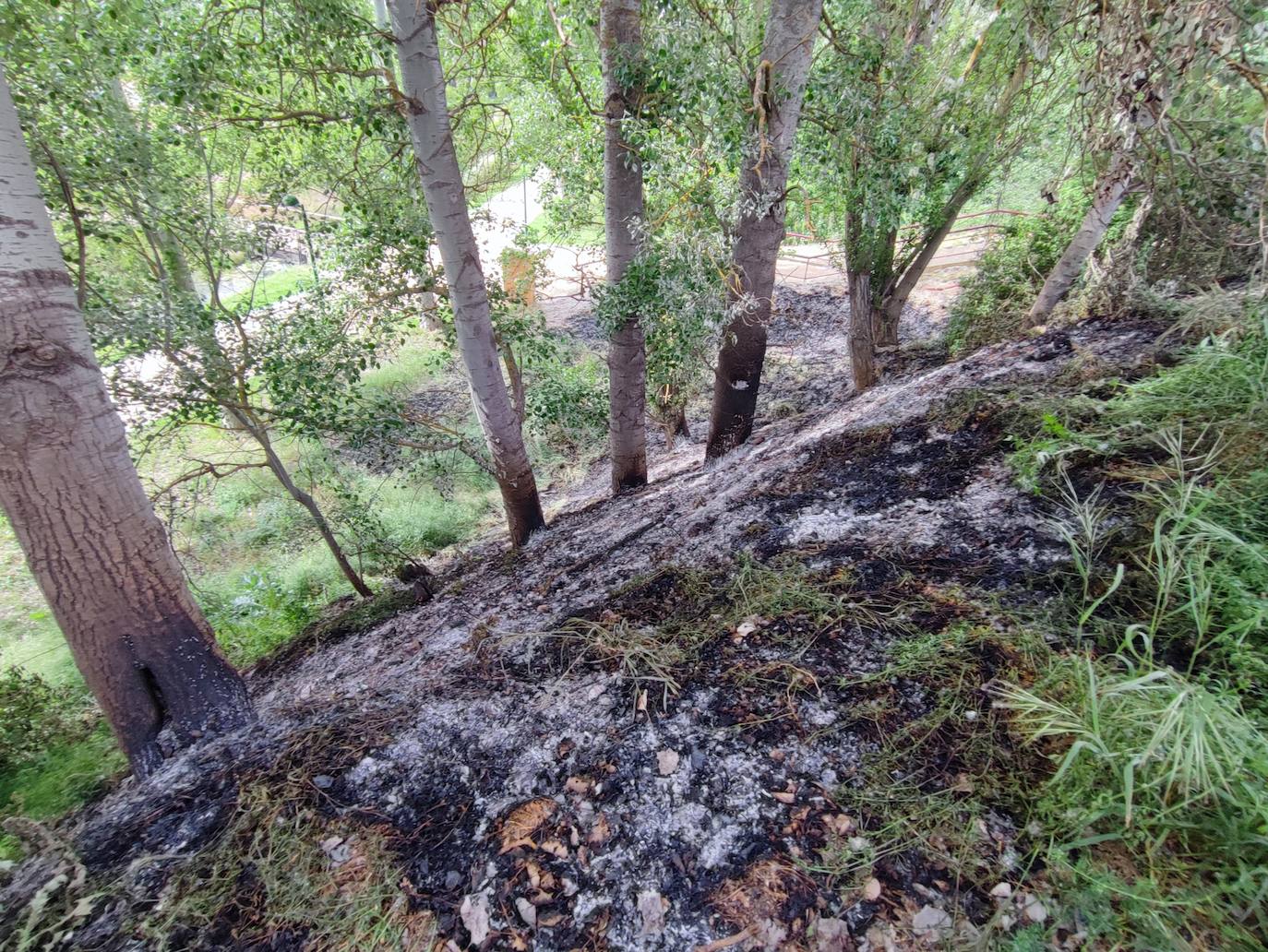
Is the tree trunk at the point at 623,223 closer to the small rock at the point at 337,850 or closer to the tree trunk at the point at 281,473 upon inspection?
the tree trunk at the point at 281,473

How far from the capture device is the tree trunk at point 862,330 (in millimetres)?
5797

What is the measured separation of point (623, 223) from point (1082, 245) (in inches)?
145

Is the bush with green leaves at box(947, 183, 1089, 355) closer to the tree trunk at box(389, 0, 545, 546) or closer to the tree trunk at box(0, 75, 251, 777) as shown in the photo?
the tree trunk at box(389, 0, 545, 546)

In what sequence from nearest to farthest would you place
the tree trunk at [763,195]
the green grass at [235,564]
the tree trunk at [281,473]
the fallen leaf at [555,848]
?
the fallen leaf at [555,848] < the tree trunk at [763,195] < the green grass at [235,564] < the tree trunk at [281,473]

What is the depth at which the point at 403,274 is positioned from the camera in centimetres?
468

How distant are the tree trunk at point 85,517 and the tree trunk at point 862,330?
585cm

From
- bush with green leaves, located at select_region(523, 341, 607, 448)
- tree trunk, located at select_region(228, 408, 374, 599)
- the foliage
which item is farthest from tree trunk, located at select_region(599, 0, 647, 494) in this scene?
the foliage

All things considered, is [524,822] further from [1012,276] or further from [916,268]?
[1012,276]

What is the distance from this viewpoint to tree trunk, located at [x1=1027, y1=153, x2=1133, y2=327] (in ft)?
13.8

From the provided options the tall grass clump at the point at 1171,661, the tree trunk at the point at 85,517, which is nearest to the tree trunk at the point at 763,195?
the tall grass clump at the point at 1171,661

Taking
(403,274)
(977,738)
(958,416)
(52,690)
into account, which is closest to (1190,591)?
(977,738)

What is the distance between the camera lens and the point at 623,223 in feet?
14.4

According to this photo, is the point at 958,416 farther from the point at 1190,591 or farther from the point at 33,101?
the point at 33,101

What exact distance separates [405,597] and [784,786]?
12.2ft
